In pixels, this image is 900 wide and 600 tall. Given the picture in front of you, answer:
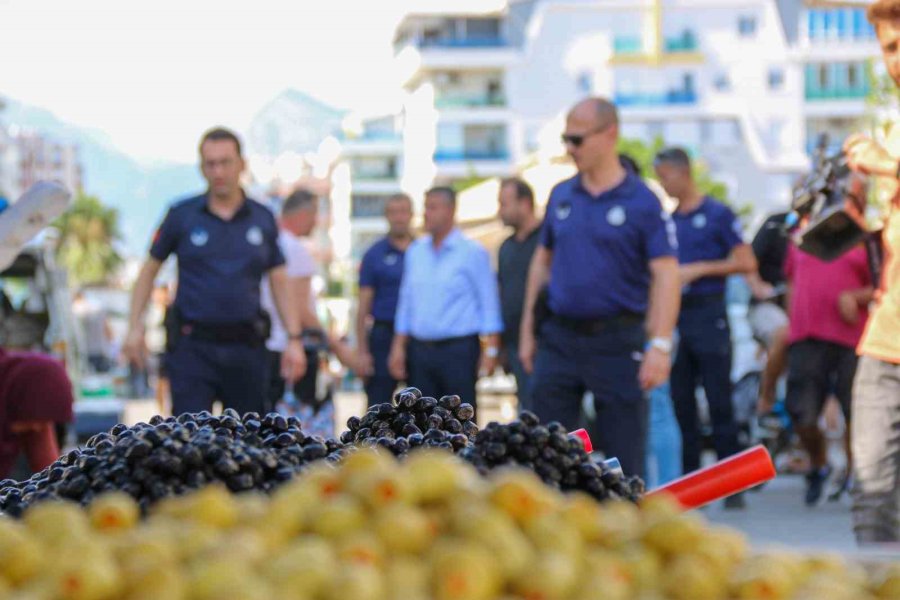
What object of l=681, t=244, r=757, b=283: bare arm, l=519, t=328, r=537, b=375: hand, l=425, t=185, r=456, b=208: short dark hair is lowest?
l=519, t=328, r=537, b=375: hand

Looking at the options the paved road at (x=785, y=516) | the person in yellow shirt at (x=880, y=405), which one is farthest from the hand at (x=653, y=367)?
the person in yellow shirt at (x=880, y=405)

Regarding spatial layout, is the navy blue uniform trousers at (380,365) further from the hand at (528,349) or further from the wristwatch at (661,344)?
the wristwatch at (661,344)

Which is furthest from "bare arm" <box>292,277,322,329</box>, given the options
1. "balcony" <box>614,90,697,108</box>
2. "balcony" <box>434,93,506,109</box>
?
"balcony" <box>434,93,506,109</box>

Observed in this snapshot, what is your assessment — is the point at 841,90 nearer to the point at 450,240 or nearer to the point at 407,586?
the point at 450,240

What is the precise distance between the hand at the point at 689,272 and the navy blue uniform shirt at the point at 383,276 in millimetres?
2888

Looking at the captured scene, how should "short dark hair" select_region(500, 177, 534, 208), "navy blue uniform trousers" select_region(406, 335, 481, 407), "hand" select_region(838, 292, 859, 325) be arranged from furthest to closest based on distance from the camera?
"short dark hair" select_region(500, 177, 534, 208)
"navy blue uniform trousers" select_region(406, 335, 481, 407)
"hand" select_region(838, 292, 859, 325)

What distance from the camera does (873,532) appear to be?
5.79 metres

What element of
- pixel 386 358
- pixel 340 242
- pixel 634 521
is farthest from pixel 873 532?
pixel 340 242

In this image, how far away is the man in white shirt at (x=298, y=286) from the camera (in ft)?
38.2

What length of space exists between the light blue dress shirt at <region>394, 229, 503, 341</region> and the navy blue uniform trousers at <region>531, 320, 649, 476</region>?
12.2 feet

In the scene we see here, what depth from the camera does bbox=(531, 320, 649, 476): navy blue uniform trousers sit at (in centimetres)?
760

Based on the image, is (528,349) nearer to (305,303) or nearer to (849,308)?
(849,308)

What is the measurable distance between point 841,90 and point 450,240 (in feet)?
280

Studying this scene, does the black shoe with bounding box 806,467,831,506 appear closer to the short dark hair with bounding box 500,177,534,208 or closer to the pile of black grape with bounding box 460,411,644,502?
the short dark hair with bounding box 500,177,534,208
